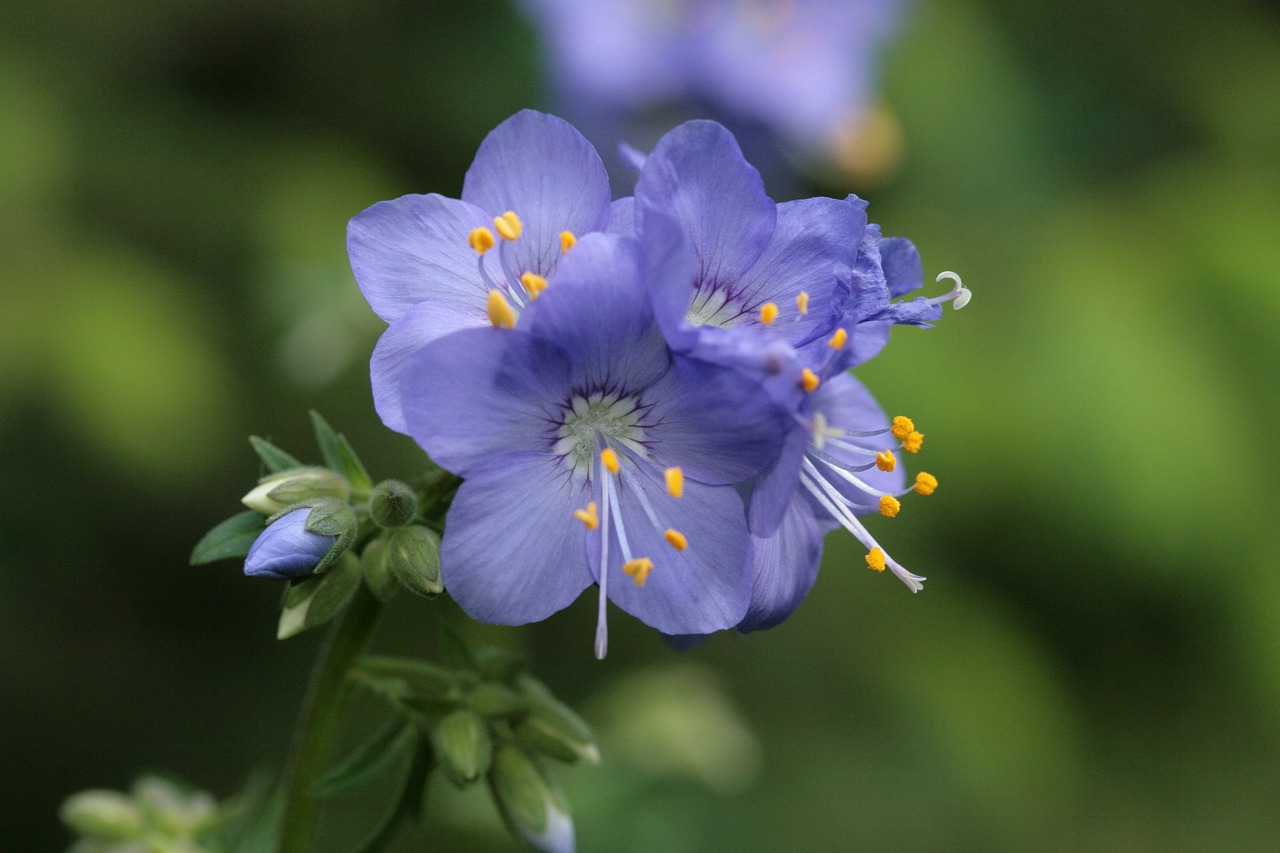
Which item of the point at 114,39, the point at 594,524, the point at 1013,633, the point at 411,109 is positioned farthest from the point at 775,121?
the point at 594,524

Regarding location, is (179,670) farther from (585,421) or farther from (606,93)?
(585,421)

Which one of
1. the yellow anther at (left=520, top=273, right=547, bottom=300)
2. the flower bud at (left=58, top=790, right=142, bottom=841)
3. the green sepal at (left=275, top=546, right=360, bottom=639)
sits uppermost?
the yellow anther at (left=520, top=273, right=547, bottom=300)

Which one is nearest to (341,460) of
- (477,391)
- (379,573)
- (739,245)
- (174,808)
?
(379,573)

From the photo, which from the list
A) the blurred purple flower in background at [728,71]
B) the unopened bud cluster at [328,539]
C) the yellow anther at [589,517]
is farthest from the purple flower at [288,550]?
the blurred purple flower in background at [728,71]

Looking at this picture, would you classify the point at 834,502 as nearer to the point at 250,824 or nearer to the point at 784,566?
the point at 784,566

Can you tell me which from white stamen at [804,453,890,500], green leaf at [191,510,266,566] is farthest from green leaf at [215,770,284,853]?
white stamen at [804,453,890,500]

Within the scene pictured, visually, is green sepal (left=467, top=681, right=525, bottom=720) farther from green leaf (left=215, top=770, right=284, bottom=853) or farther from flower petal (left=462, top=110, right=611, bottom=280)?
flower petal (left=462, top=110, right=611, bottom=280)
